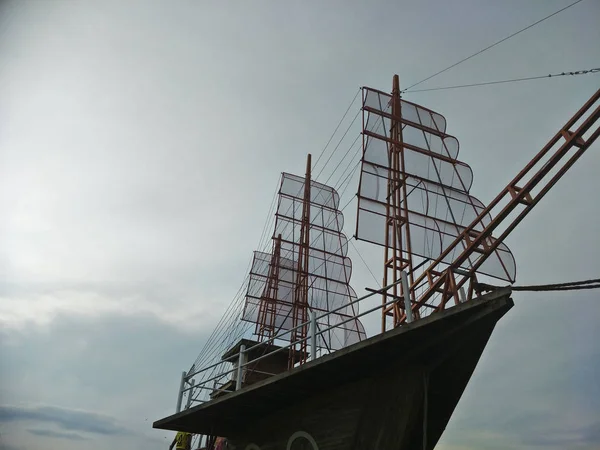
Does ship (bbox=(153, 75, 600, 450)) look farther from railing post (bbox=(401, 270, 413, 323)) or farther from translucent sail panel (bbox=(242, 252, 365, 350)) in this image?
translucent sail panel (bbox=(242, 252, 365, 350))

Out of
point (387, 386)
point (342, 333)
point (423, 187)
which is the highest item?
point (423, 187)

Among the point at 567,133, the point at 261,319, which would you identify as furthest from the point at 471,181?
the point at 261,319

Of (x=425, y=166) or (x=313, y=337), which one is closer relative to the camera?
(x=313, y=337)

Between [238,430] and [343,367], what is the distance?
14.1 ft

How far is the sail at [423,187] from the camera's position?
15.0 meters

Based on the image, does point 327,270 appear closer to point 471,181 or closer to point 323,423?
point 471,181

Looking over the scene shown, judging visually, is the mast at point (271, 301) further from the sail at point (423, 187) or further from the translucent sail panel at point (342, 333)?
the sail at point (423, 187)

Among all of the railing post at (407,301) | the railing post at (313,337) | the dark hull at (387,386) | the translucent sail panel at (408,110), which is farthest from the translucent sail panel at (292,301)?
the railing post at (407,301)

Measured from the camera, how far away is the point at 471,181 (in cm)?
1805

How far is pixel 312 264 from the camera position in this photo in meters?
31.8

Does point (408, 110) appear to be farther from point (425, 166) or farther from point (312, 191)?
point (312, 191)

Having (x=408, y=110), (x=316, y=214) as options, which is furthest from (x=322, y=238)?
(x=408, y=110)

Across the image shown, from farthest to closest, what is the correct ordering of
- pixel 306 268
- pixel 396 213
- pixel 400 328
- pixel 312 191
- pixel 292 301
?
pixel 312 191
pixel 292 301
pixel 306 268
pixel 396 213
pixel 400 328

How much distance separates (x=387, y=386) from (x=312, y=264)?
2406cm
